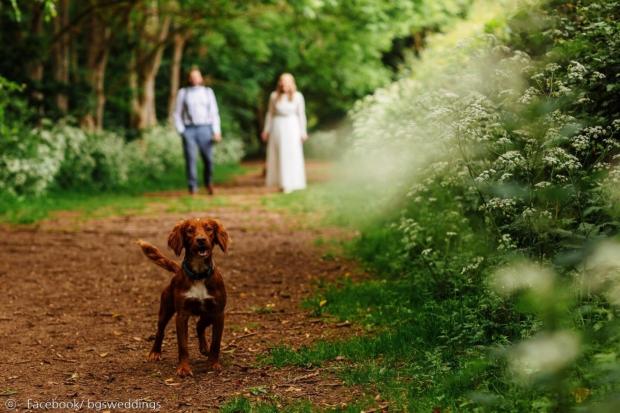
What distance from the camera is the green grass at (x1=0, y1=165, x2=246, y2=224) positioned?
43.2 ft

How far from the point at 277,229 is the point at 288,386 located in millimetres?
7041

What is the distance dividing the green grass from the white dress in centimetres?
234

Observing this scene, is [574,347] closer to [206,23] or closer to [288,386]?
[288,386]

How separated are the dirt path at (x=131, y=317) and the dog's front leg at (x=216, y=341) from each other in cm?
7

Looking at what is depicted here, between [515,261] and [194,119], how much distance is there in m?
12.6

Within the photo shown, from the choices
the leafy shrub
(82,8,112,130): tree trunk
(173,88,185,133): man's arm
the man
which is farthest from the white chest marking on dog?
(82,8,112,130): tree trunk

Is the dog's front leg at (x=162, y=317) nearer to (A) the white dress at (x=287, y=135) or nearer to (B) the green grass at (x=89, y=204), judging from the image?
(B) the green grass at (x=89, y=204)

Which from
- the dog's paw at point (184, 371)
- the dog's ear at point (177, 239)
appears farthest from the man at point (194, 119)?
the dog's paw at point (184, 371)

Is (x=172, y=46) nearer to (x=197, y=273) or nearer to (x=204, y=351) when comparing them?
(x=204, y=351)

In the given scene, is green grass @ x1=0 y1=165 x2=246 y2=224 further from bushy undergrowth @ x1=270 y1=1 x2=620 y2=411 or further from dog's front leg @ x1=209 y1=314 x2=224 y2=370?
dog's front leg @ x1=209 y1=314 x2=224 y2=370

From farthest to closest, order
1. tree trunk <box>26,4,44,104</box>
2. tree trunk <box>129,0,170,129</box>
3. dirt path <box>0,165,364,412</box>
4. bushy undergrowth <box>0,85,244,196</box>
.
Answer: tree trunk <box>129,0,170,129</box> → tree trunk <box>26,4,44,104</box> → bushy undergrowth <box>0,85,244,196</box> → dirt path <box>0,165,364,412</box>

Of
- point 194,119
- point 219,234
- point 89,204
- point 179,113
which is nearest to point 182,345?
point 219,234

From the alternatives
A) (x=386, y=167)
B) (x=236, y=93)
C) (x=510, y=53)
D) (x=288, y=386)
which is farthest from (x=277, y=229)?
(x=236, y=93)

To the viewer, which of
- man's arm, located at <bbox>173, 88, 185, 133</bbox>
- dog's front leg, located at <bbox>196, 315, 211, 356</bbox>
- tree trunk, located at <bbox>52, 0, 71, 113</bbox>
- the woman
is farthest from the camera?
tree trunk, located at <bbox>52, 0, 71, 113</bbox>
